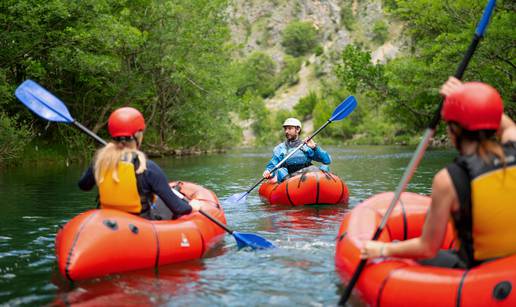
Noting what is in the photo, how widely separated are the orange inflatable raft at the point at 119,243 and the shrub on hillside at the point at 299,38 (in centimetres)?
9041

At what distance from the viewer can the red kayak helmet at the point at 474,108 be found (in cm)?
Result: 298

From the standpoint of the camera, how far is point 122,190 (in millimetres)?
4777

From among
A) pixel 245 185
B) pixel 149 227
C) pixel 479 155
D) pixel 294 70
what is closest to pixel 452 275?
pixel 479 155

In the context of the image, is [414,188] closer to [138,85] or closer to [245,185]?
[245,185]

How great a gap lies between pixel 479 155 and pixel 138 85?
803 inches

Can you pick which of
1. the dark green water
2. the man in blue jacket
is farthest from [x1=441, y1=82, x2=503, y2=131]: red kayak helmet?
the man in blue jacket

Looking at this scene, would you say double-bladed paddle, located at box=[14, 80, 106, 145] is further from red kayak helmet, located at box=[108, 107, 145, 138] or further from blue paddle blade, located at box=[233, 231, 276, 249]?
blue paddle blade, located at box=[233, 231, 276, 249]

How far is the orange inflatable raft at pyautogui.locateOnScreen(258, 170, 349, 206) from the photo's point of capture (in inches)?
330

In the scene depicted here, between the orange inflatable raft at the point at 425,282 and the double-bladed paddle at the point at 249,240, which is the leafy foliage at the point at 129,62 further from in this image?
the orange inflatable raft at the point at 425,282

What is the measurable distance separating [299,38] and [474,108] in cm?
9322

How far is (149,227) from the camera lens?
4719 millimetres

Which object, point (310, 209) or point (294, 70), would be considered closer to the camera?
point (310, 209)

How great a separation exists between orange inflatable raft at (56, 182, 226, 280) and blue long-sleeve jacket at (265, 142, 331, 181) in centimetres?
425

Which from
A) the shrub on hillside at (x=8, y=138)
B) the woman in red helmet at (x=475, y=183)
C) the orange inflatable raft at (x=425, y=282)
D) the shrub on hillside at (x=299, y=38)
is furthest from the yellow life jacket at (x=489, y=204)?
the shrub on hillside at (x=299, y=38)
